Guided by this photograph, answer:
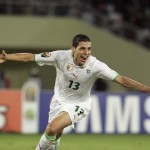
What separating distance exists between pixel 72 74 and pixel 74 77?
54 mm

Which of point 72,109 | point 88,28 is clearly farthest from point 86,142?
point 88,28

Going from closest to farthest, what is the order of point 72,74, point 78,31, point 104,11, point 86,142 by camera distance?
point 72,74 < point 86,142 < point 78,31 < point 104,11

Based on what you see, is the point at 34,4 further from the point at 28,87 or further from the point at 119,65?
the point at 28,87

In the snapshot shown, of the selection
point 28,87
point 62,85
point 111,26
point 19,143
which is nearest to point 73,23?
point 111,26

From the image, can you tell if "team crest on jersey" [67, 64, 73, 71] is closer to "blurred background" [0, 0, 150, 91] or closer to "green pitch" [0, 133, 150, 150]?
"green pitch" [0, 133, 150, 150]

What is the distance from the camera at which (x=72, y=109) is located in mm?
11258

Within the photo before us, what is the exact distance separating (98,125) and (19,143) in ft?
11.0

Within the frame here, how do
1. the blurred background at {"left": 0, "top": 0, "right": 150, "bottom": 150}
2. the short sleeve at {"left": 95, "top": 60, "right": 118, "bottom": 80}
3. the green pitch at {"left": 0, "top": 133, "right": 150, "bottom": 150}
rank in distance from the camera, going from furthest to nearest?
the blurred background at {"left": 0, "top": 0, "right": 150, "bottom": 150} → the green pitch at {"left": 0, "top": 133, "right": 150, "bottom": 150} → the short sleeve at {"left": 95, "top": 60, "right": 118, "bottom": 80}

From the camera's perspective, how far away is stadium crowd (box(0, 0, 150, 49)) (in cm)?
2394

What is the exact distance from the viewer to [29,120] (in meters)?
18.5

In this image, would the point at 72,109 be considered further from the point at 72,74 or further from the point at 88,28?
the point at 88,28

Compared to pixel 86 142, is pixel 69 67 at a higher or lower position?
higher

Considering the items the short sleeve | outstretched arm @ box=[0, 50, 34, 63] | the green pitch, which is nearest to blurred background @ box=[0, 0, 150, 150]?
the green pitch

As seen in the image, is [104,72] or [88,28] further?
[88,28]
